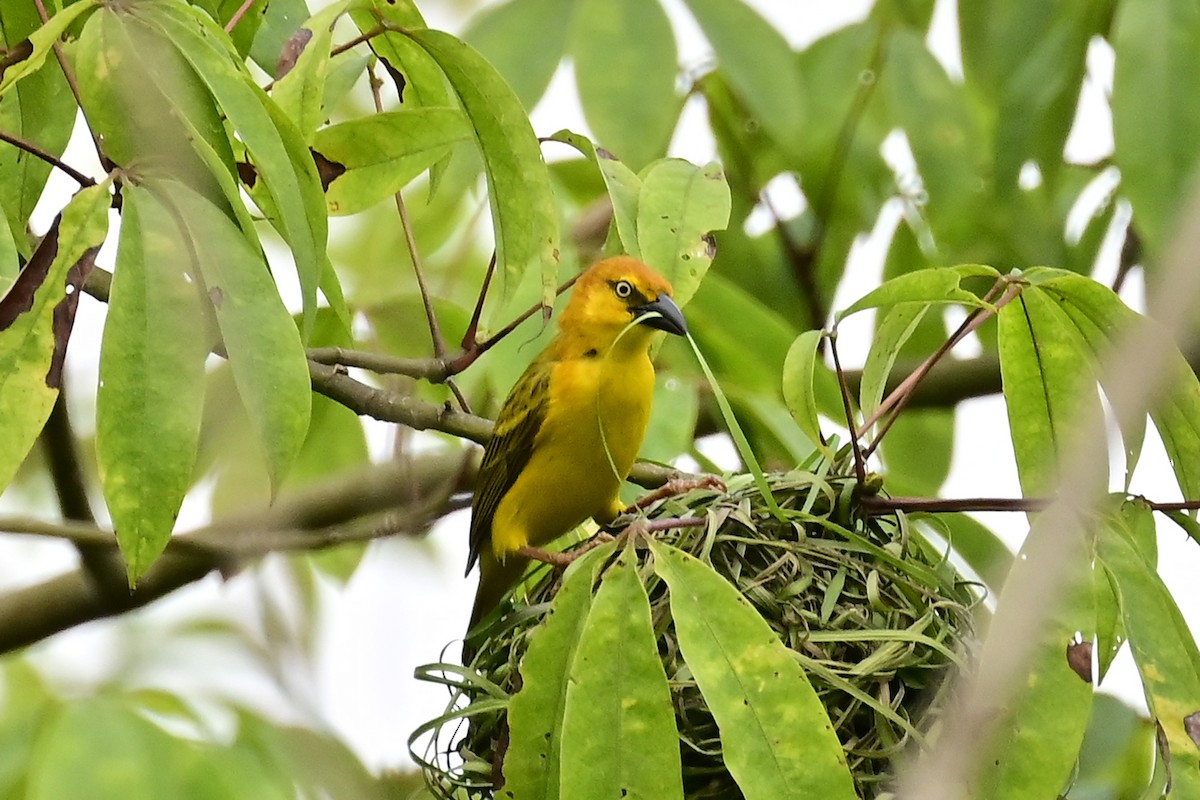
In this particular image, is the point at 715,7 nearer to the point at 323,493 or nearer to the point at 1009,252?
the point at 1009,252

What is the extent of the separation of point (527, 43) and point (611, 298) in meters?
0.85

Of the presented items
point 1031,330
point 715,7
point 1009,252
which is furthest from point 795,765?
point 1009,252

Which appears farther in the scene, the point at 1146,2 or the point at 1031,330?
the point at 1146,2

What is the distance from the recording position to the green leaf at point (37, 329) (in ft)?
5.22

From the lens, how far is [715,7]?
3311 millimetres

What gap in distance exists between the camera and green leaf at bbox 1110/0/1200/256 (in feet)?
8.57

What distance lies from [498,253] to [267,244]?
6.94ft

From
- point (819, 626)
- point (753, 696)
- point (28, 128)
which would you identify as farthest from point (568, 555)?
point (28, 128)

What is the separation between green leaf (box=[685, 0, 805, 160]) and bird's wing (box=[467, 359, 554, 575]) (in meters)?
0.85

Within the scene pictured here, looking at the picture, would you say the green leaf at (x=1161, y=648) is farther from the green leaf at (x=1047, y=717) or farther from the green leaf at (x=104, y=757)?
the green leaf at (x=104, y=757)

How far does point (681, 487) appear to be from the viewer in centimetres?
293

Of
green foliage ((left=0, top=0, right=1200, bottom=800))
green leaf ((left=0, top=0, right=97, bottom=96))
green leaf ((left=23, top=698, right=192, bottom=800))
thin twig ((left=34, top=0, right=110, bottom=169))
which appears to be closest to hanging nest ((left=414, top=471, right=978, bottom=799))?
green foliage ((left=0, top=0, right=1200, bottom=800))

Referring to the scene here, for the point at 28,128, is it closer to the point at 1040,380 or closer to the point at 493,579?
the point at 1040,380

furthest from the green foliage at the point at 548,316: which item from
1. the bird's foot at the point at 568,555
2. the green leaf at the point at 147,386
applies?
the bird's foot at the point at 568,555
